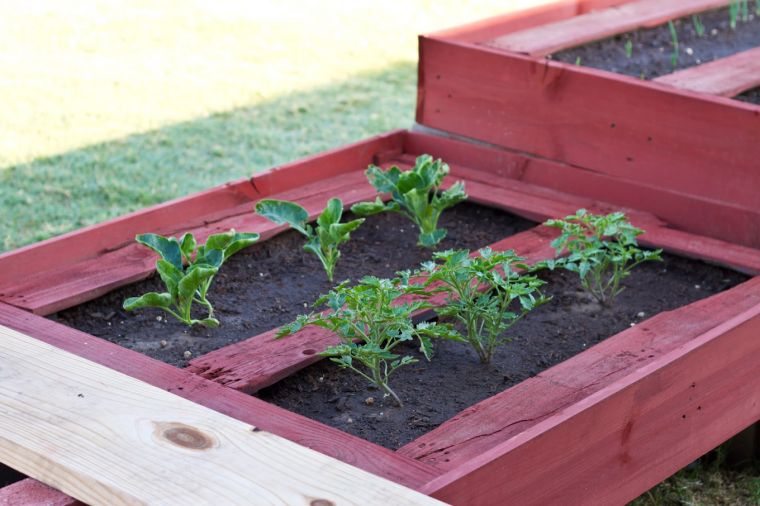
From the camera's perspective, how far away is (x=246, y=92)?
218 inches

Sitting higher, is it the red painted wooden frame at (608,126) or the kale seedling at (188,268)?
the red painted wooden frame at (608,126)

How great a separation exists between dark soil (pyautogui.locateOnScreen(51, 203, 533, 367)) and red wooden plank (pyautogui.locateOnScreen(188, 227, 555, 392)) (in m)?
0.08

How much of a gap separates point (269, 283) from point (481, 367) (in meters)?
0.61

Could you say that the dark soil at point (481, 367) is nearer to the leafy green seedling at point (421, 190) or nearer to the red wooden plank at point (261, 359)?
the red wooden plank at point (261, 359)

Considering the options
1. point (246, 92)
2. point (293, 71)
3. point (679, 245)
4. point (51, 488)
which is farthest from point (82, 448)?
point (293, 71)

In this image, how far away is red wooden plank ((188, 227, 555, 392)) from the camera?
6.89 feet

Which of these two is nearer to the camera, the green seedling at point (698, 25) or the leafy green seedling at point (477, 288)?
the leafy green seedling at point (477, 288)

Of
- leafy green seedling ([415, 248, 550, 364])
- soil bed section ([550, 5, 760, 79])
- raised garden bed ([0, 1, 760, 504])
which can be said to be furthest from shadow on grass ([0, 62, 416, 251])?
leafy green seedling ([415, 248, 550, 364])

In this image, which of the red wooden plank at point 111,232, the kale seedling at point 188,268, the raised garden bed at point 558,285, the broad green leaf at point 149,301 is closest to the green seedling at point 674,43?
the raised garden bed at point 558,285

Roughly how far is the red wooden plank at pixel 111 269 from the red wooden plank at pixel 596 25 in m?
0.76

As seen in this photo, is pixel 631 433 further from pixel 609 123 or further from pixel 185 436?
pixel 609 123

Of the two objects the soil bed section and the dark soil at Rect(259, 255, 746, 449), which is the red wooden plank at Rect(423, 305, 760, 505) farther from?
the soil bed section

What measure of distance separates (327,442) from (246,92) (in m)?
3.86

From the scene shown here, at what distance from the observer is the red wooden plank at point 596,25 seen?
348 centimetres
